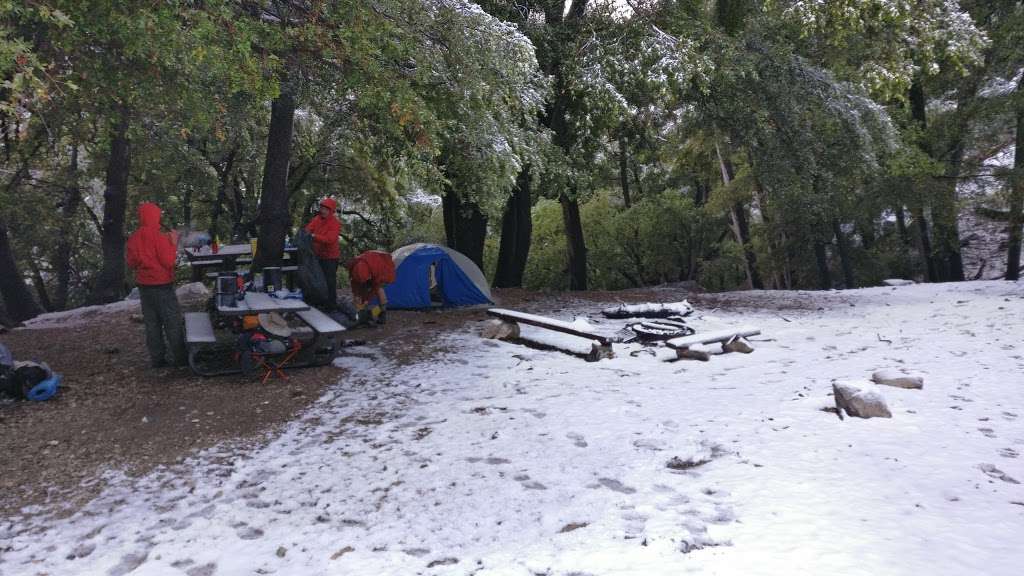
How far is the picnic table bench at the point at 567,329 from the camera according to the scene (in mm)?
8516

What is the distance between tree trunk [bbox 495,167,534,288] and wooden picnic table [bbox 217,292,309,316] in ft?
26.6

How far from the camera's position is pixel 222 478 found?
485cm

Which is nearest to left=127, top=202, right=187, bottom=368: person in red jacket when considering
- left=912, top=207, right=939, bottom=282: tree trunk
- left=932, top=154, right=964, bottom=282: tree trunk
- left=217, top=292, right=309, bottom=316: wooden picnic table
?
left=217, top=292, right=309, bottom=316: wooden picnic table

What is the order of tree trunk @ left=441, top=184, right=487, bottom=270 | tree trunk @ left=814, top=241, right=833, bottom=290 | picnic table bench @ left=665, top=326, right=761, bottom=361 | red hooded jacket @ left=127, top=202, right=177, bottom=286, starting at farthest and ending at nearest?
tree trunk @ left=814, top=241, right=833, bottom=290 < tree trunk @ left=441, top=184, right=487, bottom=270 < picnic table bench @ left=665, top=326, right=761, bottom=361 < red hooded jacket @ left=127, top=202, right=177, bottom=286

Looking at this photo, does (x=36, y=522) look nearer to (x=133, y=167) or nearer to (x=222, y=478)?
(x=222, y=478)

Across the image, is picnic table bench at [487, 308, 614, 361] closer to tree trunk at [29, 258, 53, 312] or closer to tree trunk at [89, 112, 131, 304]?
tree trunk at [89, 112, 131, 304]

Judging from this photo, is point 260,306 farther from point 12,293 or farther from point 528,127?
point 12,293

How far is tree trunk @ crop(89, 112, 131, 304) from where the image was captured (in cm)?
1382

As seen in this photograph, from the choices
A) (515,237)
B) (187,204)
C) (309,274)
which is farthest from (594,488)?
(187,204)

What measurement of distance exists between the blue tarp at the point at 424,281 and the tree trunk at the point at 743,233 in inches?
594

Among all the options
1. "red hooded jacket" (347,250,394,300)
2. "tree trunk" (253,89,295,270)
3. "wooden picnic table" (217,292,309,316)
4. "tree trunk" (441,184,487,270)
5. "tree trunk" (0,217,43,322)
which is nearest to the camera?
"wooden picnic table" (217,292,309,316)

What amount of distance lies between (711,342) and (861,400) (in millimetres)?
3208

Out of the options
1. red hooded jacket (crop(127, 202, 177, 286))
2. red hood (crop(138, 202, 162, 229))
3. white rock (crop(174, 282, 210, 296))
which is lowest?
white rock (crop(174, 282, 210, 296))

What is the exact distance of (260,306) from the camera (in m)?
7.67
